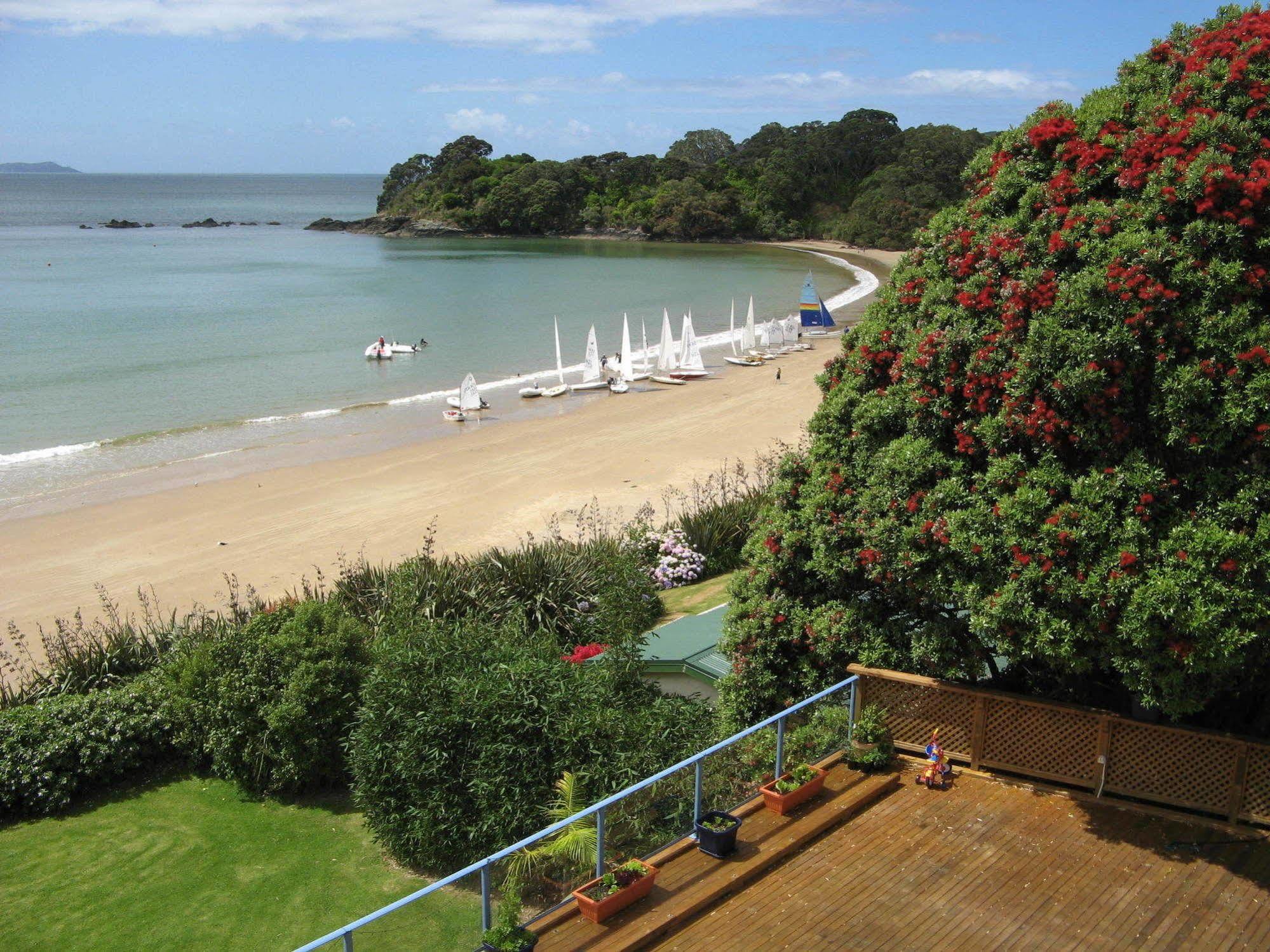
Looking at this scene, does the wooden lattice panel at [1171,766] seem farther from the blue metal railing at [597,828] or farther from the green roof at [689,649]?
the green roof at [689,649]

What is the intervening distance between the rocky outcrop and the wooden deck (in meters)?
134

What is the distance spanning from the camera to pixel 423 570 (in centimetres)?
1392

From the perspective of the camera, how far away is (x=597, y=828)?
707 cm

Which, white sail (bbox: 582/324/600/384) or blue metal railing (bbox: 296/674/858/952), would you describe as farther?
white sail (bbox: 582/324/600/384)

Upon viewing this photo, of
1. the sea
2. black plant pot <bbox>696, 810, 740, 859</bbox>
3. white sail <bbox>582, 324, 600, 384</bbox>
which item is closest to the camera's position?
black plant pot <bbox>696, 810, 740, 859</bbox>

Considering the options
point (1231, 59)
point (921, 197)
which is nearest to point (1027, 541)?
point (1231, 59)

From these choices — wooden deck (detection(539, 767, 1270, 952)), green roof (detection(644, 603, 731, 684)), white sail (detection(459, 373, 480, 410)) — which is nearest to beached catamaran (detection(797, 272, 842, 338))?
white sail (detection(459, 373, 480, 410))

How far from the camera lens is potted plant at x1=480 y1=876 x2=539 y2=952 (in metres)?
6.34

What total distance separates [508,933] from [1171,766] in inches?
199

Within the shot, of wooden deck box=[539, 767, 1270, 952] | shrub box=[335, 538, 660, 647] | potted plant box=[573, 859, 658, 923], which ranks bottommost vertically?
shrub box=[335, 538, 660, 647]

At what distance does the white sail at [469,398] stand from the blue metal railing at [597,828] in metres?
30.0

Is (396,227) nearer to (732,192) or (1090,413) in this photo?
(732,192)

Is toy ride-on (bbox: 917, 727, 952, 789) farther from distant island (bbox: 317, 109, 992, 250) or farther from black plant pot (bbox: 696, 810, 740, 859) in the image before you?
distant island (bbox: 317, 109, 992, 250)

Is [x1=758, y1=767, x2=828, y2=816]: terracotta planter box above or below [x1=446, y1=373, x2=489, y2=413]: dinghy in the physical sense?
above
